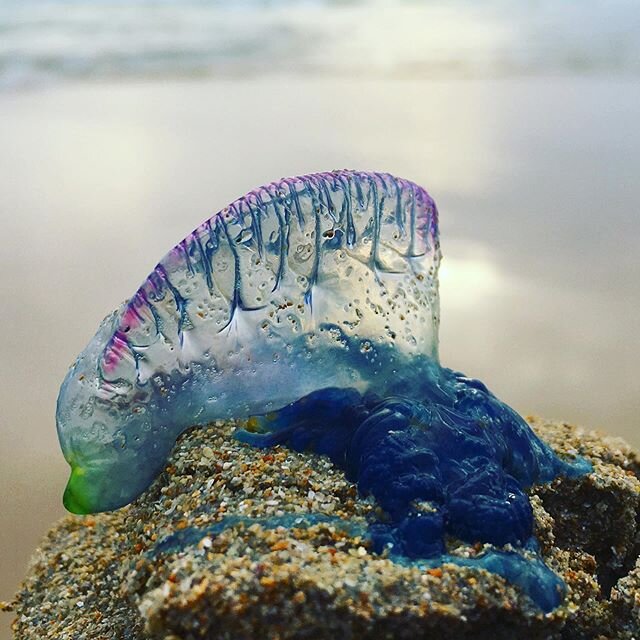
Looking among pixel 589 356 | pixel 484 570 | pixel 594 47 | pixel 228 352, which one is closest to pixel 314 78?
pixel 594 47

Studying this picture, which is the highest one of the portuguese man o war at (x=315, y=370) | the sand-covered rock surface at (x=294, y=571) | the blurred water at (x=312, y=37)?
the blurred water at (x=312, y=37)

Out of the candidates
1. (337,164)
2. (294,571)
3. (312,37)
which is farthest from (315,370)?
(312,37)

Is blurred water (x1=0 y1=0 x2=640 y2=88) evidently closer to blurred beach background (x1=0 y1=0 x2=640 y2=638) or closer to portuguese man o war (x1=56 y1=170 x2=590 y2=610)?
blurred beach background (x1=0 y1=0 x2=640 y2=638)

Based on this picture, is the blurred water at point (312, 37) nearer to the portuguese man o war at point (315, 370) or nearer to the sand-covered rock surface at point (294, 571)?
the portuguese man o war at point (315, 370)

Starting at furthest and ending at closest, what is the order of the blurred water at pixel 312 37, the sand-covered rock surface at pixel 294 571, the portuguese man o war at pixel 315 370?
the blurred water at pixel 312 37
the portuguese man o war at pixel 315 370
the sand-covered rock surface at pixel 294 571

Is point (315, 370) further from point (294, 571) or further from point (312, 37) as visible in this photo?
point (312, 37)

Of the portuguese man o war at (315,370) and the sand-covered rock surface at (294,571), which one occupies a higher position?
the portuguese man o war at (315,370)

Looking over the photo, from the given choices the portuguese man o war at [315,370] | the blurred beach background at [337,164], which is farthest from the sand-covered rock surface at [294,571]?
the blurred beach background at [337,164]

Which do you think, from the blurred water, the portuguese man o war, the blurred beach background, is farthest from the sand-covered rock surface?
the blurred water
